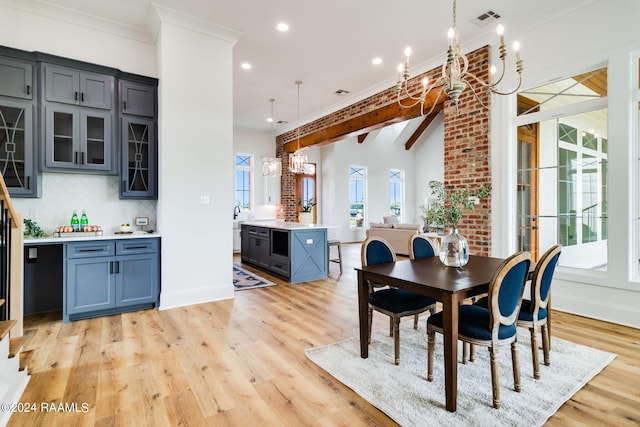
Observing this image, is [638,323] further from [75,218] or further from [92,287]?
[75,218]

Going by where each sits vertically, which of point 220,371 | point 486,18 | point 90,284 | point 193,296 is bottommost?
point 220,371

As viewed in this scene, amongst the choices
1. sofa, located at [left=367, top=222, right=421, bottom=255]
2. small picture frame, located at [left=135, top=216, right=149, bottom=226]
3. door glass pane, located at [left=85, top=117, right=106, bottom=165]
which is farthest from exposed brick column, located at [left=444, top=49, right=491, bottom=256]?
door glass pane, located at [left=85, top=117, right=106, bottom=165]

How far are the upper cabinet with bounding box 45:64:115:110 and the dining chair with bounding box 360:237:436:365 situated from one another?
11.4ft

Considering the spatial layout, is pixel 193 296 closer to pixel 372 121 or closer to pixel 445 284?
pixel 445 284

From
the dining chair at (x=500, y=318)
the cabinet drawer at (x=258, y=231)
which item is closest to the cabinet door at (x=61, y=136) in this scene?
the cabinet drawer at (x=258, y=231)

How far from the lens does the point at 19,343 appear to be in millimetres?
→ 2248

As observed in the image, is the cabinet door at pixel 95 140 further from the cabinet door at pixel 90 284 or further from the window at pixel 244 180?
the window at pixel 244 180

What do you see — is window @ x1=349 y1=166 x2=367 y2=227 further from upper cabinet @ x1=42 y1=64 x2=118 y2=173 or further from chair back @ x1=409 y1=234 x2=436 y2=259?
upper cabinet @ x1=42 y1=64 x2=118 y2=173

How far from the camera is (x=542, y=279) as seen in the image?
2.31 meters

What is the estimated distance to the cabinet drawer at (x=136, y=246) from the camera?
372cm

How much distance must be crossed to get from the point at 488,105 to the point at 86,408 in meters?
4.99

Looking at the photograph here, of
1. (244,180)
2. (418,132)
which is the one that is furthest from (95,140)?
(418,132)

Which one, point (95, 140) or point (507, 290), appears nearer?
point (507, 290)

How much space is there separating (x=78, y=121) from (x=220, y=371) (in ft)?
10.6
